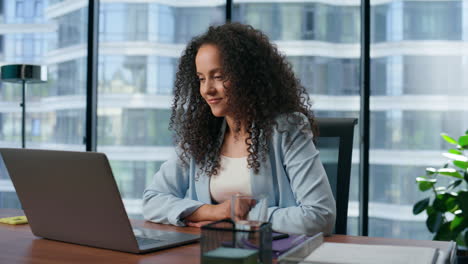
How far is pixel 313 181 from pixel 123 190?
2.97 metres

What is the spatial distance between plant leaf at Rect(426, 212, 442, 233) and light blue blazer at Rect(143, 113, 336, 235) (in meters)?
2.08

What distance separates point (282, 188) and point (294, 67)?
99.6 inches

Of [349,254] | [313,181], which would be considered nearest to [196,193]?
[313,181]

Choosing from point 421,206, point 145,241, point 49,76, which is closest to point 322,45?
point 421,206

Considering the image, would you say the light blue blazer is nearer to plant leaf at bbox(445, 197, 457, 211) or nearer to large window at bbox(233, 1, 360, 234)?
plant leaf at bbox(445, 197, 457, 211)

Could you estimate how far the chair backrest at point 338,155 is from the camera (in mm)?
1793

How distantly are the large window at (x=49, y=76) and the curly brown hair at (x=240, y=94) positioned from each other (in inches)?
98.5

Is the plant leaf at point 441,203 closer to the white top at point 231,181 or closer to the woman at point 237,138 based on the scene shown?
the woman at point 237,138

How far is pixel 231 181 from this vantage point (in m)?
1.72

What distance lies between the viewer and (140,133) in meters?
4.28

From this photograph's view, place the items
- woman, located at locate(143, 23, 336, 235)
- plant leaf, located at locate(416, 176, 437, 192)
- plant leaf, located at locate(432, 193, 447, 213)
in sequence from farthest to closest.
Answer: plant leaf, located at locate(416, 176, 437, 192) < plant leaf, located at locate(432, 193, 447, 213) < woman, located at locate(143, 23, 336, 235)

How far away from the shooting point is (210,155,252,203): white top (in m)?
1.71

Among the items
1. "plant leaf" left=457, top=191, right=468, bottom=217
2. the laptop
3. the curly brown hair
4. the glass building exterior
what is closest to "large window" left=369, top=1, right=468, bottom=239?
the glass building exterior

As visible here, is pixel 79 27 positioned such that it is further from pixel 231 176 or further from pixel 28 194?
pixel 28 194
